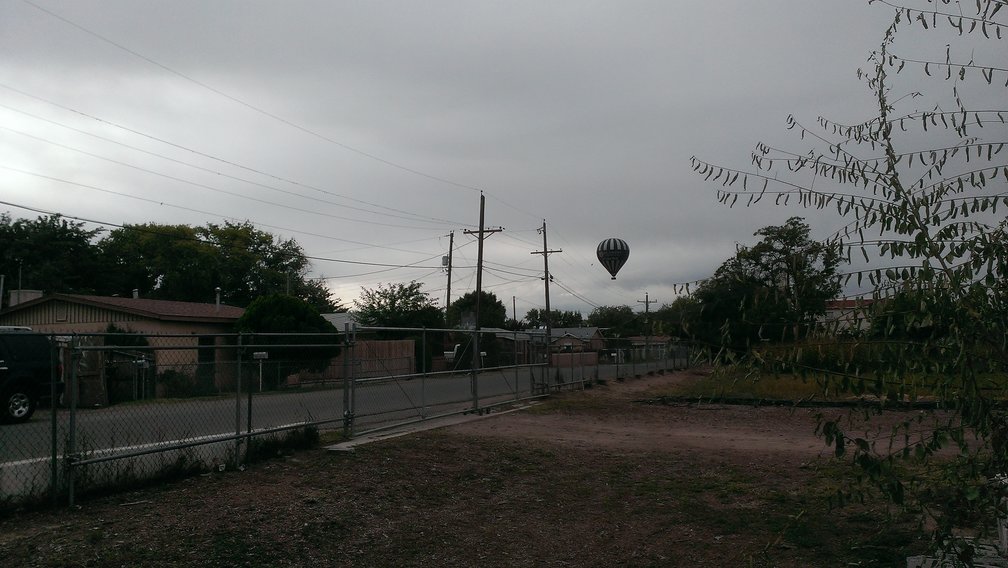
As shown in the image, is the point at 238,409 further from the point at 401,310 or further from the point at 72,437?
the point at 401,310

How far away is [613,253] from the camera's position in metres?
47.2

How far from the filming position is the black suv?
14.0 meters

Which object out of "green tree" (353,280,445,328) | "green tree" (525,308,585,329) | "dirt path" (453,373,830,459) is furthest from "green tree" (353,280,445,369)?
"green tree" (525,308,585,329)

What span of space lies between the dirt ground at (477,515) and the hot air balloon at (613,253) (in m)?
34.5

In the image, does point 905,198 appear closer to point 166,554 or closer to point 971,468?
point 971,468

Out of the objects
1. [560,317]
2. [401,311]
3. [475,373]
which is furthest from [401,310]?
[560,317]

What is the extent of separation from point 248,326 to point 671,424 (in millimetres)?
18232

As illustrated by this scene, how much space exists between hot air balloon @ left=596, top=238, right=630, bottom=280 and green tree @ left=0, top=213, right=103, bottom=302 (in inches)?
1311

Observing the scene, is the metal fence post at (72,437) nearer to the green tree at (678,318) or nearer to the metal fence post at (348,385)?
the metal fence post at (348,385)

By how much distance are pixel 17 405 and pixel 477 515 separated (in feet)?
32.1

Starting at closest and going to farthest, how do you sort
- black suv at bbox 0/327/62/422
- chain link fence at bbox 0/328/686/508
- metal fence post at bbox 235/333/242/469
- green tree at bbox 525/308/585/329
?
chain link fence at bbox 0/328/686/508 → metal fence post at bbox 235/333/242/469 → black suv at bbox 0/327/62/422 → green tree at bbox 525/308/585/329

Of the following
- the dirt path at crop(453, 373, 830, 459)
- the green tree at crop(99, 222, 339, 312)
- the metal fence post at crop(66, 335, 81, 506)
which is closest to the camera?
the metal fence post at crop(66, 335, 81, 506)

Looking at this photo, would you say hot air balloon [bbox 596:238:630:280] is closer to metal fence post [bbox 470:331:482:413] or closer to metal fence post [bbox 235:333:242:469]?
metal fence post [bbox 470:331:482:413]

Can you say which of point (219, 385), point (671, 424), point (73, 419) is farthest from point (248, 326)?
point (73, 419)
